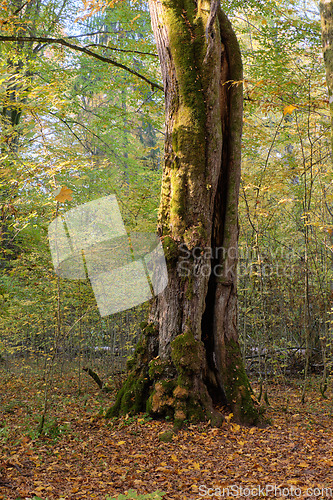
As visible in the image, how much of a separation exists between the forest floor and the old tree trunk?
358mm

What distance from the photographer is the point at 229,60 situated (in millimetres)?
4742

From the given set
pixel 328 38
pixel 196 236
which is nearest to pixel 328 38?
pixel 328 38

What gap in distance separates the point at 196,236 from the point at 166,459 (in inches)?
89.9

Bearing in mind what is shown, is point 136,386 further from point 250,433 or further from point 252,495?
point 252,495

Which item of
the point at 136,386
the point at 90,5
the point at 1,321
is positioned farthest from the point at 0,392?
the point at 90,5

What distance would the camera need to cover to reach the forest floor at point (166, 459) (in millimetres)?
2504

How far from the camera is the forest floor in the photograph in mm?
2504

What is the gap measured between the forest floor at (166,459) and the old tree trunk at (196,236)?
358mm

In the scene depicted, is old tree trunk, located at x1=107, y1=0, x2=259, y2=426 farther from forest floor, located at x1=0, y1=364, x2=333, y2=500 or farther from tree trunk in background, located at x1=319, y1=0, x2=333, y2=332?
tree trunk in background, located at x1=319, y1=0, x2=333, y2=332

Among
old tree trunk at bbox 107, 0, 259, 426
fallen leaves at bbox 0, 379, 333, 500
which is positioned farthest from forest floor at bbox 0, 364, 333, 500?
old tree trunk at bbox 107, 0, 259, 426

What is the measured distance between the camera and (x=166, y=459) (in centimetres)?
311

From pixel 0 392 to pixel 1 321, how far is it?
1.36m

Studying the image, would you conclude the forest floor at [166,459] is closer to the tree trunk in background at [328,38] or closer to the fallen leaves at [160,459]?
the fallen leaves at [160,459]

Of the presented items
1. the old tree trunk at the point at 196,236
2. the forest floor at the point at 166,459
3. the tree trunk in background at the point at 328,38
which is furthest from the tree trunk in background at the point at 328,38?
the forest floor at the point at 166,459
